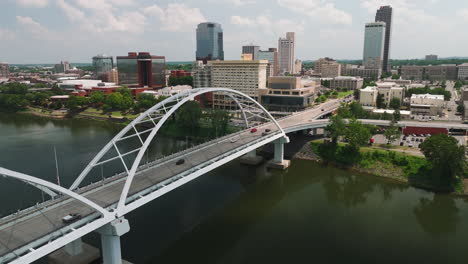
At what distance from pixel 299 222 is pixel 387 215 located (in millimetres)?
9090

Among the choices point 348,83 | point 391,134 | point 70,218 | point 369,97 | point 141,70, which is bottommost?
point 70,218

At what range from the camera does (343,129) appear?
46281 mm

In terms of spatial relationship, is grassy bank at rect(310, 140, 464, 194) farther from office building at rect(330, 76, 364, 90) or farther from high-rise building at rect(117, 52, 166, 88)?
office building at rect(330, 76, 364, 90)

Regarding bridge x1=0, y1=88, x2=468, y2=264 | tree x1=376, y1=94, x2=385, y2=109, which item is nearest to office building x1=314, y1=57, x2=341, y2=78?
tree x1=376, y1=94, x2=385, y2=109

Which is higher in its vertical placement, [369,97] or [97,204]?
[369,97]

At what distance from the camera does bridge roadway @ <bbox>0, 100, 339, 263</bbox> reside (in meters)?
17.3

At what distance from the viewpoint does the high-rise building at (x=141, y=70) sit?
113 m

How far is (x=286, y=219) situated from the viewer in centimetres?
2959

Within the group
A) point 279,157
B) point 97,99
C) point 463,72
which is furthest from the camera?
point 463,72

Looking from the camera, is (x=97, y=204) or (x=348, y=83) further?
(x=348, y=83)

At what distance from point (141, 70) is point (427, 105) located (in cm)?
8918

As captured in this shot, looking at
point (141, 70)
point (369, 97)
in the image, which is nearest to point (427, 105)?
point (369, 97)

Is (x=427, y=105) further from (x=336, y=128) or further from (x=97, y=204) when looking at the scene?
(x=97, y=204)

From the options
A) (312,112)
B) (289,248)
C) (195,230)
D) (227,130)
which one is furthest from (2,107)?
(289,248)
